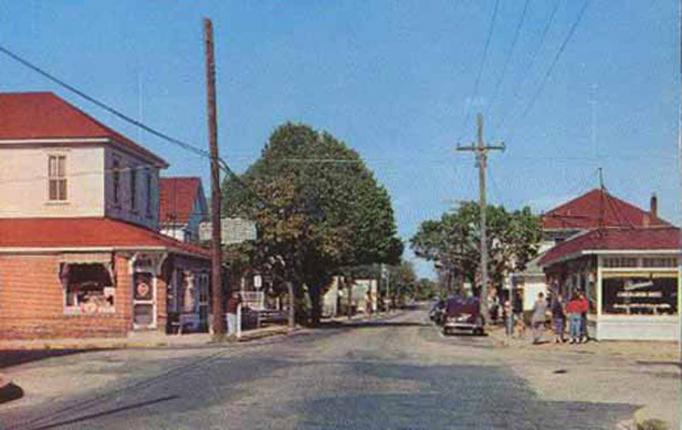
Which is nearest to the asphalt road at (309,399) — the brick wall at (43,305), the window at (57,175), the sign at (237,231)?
the brick wall at (43,305)

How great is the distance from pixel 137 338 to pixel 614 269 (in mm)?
15984

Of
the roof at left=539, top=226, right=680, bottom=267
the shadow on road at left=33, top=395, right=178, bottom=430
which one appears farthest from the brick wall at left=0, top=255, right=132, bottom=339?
the shadow on road at left=33, top=395, right=178, bottom=430

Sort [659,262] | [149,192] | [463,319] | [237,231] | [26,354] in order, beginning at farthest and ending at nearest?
[237,231] → [149,192] → [463,319] → [659,262] → [26,354]

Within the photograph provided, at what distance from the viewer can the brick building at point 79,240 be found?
34906mm

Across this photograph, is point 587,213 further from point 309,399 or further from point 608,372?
point 309,399

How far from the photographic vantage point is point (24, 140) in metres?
37.5

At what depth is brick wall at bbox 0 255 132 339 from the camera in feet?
114

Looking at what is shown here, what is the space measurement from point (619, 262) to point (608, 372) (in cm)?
1297

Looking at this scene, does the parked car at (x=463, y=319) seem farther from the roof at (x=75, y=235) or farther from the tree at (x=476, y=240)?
the tree at (x=476, y=240)

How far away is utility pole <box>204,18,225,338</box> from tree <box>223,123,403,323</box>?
9.96 meters

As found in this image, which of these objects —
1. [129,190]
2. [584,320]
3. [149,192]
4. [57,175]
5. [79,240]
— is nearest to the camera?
[584,320]

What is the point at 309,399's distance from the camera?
50.8 ft

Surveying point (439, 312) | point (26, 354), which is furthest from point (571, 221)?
point (26, 354)

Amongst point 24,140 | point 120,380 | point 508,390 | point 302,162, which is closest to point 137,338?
point 24,140
